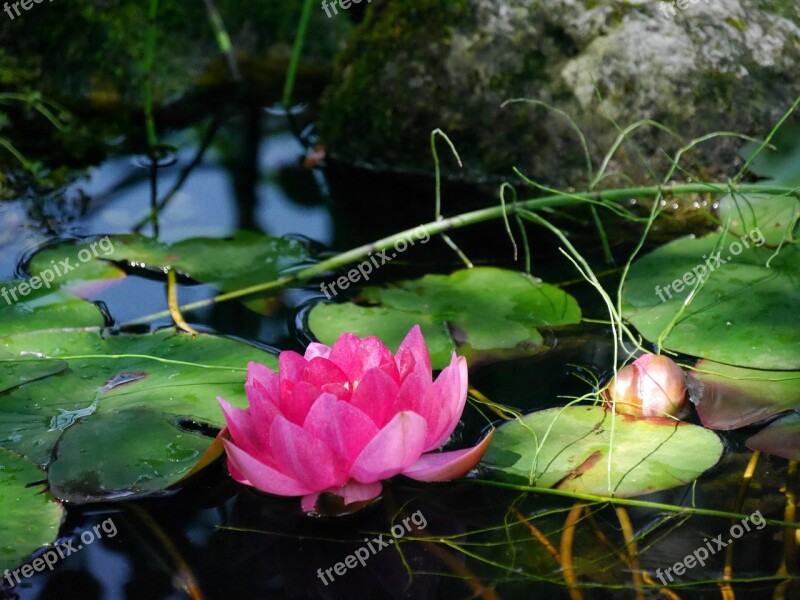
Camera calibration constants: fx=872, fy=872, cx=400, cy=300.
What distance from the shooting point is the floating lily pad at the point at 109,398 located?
1.21m

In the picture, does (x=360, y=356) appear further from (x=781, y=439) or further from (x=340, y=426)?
(x=781, y=439)

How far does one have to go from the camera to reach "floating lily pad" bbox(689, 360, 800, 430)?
1.30m

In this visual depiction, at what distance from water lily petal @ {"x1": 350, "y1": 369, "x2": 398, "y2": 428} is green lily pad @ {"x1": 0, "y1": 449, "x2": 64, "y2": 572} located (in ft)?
1.39

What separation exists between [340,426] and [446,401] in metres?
0.16

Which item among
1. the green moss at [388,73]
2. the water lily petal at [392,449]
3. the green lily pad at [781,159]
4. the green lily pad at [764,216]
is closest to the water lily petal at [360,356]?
the water lily petal at [392,449]

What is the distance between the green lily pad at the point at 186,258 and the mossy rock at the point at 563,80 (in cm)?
67

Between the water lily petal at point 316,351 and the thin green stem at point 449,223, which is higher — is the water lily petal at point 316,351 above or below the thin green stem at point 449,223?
above

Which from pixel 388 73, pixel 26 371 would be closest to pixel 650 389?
pixel 26 371

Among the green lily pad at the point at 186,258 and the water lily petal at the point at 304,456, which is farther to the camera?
the green lily pad at the point at 186,258

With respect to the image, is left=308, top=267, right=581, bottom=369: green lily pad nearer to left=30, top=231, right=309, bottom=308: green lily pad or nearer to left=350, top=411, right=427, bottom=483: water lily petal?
left=30, top=231, right=309, bottom=308: green lily pad

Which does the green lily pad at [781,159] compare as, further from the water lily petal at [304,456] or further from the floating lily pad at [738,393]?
the water lily petal at [304,456]

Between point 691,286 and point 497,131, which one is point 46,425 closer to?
point 691,286

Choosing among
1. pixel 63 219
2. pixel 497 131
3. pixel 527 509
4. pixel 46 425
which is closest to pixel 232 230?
pixel 63 219

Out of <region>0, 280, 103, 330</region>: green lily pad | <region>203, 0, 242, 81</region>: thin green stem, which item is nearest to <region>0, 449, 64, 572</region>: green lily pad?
<region>0, 280, 103, 330</region>: green lily pad
